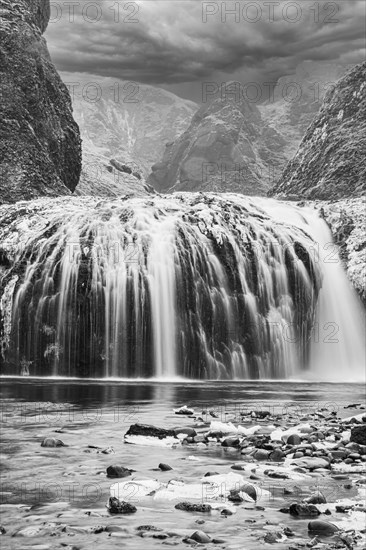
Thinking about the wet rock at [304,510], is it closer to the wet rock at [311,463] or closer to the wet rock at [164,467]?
the wet rock at [311,463]

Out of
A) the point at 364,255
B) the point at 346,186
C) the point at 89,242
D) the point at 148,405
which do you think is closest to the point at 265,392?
the point at 148,405

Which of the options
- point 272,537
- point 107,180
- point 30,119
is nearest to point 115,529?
point 272,537

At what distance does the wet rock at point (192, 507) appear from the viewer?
803 centimetres

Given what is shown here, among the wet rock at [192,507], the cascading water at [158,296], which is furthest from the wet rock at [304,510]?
the cascading water at [158,296]

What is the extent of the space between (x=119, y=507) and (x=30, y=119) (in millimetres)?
58448

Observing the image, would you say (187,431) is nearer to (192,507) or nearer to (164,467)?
(164,467)

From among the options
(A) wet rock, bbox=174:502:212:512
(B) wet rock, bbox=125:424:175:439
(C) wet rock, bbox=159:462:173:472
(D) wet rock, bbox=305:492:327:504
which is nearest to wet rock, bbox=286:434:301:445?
(B) wet rock, bbox=125:424:175:439

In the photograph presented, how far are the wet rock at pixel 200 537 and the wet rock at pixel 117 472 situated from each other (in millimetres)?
2900

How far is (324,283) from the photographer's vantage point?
40812 millimetres

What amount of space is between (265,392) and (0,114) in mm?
43214

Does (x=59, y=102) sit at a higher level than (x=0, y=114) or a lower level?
higher

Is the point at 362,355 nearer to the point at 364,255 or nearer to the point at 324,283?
the point at 324,283

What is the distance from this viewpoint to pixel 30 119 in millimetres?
62688

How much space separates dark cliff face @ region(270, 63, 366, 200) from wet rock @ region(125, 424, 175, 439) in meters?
59.9
